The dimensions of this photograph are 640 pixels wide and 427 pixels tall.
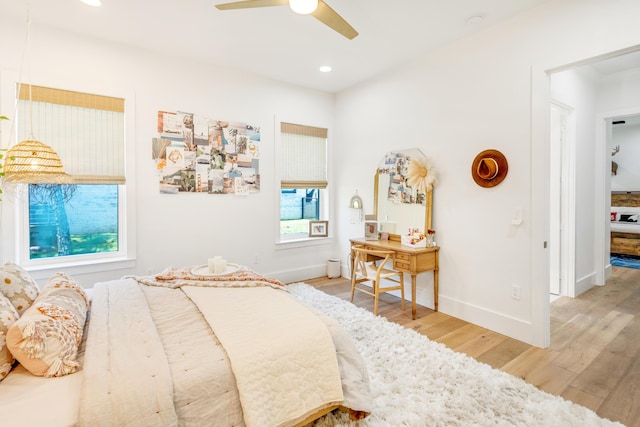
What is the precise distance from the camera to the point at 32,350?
4.24 feet

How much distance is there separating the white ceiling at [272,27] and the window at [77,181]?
664 millimetres

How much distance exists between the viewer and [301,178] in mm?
4688

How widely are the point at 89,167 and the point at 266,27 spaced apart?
2.20 meters

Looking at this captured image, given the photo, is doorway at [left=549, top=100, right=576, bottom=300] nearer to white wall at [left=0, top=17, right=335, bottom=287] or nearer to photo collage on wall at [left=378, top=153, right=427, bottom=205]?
photo collage on wall at [left=378, top=153, right=427, bottom=205]

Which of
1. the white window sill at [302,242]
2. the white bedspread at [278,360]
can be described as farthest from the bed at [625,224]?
the white bedspread at [278,360]

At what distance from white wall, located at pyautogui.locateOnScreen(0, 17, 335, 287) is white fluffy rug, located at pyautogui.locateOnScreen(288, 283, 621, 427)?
2.10 metres

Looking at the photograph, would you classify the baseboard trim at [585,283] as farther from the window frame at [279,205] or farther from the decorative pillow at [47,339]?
the decorative pillow at [47,339]

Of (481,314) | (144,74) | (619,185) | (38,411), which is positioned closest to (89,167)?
(144,74)

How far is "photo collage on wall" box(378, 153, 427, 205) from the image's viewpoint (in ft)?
12.1

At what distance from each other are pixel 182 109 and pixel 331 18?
7.50 ft

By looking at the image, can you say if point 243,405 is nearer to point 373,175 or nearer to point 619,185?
point 373,175

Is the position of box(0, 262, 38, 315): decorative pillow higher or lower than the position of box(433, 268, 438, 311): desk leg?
higher

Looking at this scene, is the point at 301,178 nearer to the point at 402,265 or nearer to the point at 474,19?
the point at 402,265

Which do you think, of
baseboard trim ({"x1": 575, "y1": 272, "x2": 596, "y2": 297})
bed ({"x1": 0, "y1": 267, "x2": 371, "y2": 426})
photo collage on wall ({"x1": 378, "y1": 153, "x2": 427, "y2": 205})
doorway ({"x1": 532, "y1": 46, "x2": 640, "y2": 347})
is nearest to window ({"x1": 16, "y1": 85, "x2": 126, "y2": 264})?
bed ({"x1": 0, "y1": 267, "x2": 371, "y2": 426})
